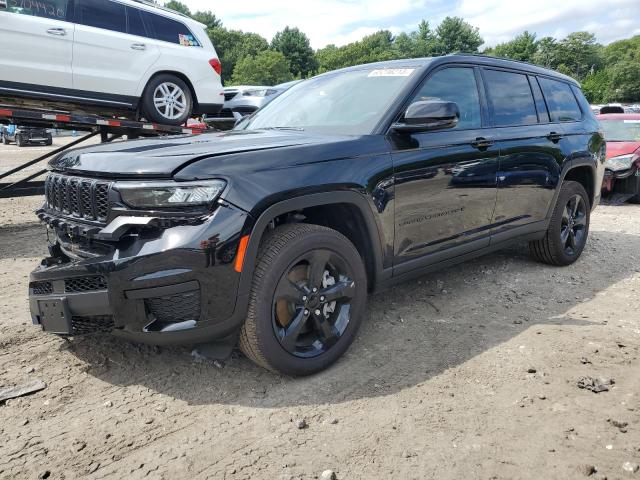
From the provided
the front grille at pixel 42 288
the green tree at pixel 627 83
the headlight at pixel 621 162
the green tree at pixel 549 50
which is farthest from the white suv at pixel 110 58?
the green tree at pixel 549 50

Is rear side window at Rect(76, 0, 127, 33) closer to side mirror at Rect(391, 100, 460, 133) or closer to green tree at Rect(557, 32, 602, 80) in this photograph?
side mirror at Rect(391, 100, 460, 133)

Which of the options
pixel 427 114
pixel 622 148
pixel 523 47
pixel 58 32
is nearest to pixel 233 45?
pixel 523 47

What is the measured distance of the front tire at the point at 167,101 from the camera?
6.79 m

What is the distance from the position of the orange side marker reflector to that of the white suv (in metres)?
4.65

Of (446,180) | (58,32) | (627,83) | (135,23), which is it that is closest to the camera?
(446,180)

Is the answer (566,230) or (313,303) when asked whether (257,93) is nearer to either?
(566,230)

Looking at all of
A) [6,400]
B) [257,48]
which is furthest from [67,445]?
[257,48]

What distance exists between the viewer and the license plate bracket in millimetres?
2500

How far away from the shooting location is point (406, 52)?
106250 millimetres

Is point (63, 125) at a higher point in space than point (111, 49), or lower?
lower

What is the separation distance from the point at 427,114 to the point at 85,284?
6.74 ft

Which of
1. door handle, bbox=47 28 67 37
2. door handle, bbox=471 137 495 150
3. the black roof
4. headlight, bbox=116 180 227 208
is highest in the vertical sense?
door handle, bbox=47 28 67 37

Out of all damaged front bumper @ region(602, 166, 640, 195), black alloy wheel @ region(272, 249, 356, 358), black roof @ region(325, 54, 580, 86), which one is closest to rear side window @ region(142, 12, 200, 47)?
black roof @ region(325, 54, 580, 86)

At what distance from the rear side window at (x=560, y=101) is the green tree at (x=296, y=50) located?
8339cm
